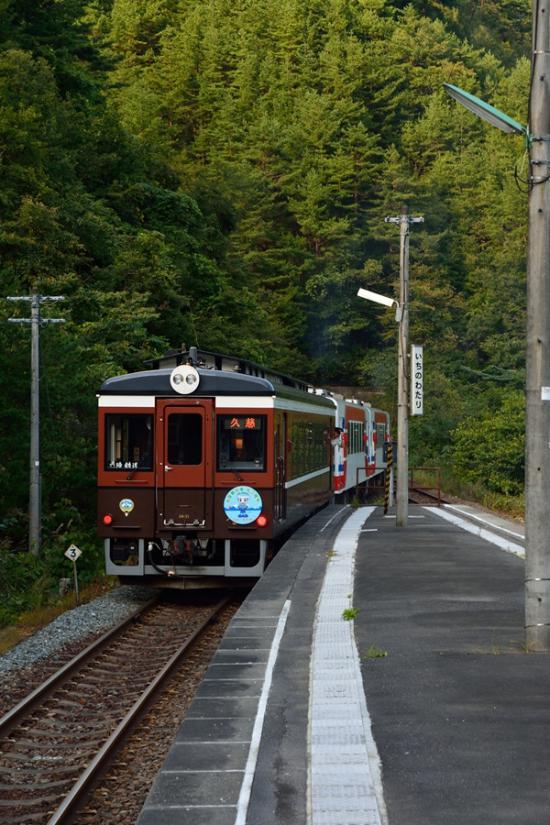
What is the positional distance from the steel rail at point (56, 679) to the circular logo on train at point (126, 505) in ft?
4.70

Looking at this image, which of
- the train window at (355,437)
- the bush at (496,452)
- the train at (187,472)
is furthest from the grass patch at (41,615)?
the bush at (496,452)

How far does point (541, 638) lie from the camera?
10.0 meters

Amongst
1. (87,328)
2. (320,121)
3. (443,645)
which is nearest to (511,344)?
(320,121)

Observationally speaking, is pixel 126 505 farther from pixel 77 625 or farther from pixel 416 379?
pixel 416 379

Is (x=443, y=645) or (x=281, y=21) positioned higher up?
(x=281, y=21)

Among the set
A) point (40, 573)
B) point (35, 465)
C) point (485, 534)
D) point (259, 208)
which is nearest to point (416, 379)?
point (485, 534)

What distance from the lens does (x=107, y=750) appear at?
8891 mm

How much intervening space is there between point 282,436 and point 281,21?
88969mm

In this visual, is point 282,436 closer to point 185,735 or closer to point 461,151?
point 185,735

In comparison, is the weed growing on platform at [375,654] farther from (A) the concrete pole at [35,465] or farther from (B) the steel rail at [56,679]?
(A) the concrete pole at [35,465]

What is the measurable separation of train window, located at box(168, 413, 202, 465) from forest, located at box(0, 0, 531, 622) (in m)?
7.99

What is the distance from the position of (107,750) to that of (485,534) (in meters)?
14.2

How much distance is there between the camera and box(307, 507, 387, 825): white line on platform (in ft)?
20.0

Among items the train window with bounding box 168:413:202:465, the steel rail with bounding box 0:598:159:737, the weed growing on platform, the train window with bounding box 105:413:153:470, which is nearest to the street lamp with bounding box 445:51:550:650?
A: the weed growing on platform
